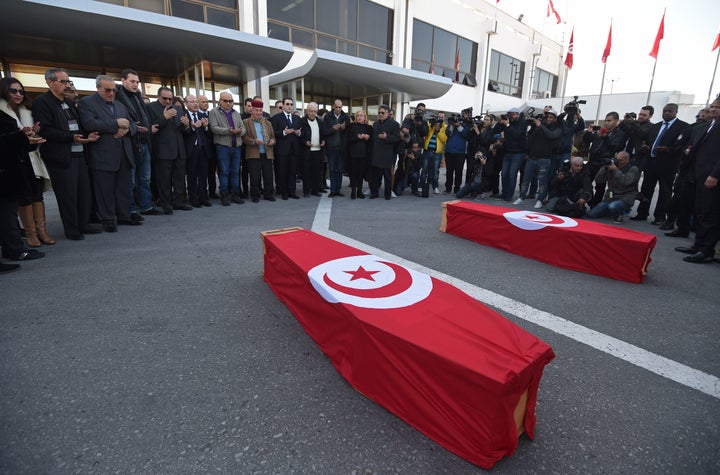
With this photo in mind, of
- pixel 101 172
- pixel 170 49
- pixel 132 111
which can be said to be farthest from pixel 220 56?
pixel 101 172

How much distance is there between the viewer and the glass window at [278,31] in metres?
12.9

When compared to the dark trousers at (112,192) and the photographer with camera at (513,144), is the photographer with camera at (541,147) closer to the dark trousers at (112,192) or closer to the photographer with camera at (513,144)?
the photographer with camera at (513,144)

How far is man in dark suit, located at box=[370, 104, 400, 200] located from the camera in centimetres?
736

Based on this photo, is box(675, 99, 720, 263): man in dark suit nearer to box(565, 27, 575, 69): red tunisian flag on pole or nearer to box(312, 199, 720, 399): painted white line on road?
box(312, 199, 720, 399): painted white line on road

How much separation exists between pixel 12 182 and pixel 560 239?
5.57 m

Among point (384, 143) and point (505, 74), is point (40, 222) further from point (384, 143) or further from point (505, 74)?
point (505, 74)

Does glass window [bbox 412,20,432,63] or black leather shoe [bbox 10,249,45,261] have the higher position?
glass window [bbox 412,20,432,63]

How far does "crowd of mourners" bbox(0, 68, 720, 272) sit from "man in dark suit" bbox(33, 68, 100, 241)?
0.04 feet

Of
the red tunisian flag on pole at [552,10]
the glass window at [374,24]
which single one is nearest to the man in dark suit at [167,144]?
the glass window at [374,24]

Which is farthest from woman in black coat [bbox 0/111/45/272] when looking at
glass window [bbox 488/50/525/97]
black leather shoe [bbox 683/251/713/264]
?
glass window [bbox 488/50/525/97]

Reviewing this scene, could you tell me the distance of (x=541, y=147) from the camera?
283 inches

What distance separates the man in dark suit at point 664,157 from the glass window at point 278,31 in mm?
11920

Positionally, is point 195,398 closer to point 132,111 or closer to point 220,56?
point 132,111

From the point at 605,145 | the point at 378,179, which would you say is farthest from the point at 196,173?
the point at 605,145
